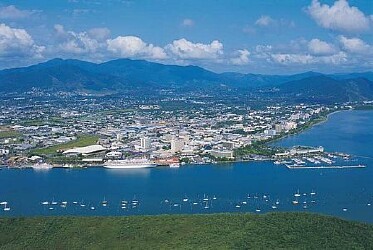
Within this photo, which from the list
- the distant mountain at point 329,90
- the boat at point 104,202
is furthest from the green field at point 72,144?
the distant mountain at point 329,90

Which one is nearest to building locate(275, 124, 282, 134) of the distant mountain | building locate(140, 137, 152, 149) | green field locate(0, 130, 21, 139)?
building locate(140, 137, 152, 149)

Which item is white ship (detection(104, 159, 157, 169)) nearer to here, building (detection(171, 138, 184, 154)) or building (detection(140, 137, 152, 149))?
building (detection(171, 138, 184, 154))

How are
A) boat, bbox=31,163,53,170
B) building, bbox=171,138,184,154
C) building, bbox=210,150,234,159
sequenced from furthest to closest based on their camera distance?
building, bbox=171,138,184,154
building, bbox=210,150,234,159
boat, bbox=31,163,53,170

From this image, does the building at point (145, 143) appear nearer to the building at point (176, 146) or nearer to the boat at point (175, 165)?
the building at point (176, 146)

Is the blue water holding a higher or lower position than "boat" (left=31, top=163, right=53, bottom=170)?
lower

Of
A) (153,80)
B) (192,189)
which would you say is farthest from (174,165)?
(153,80)
